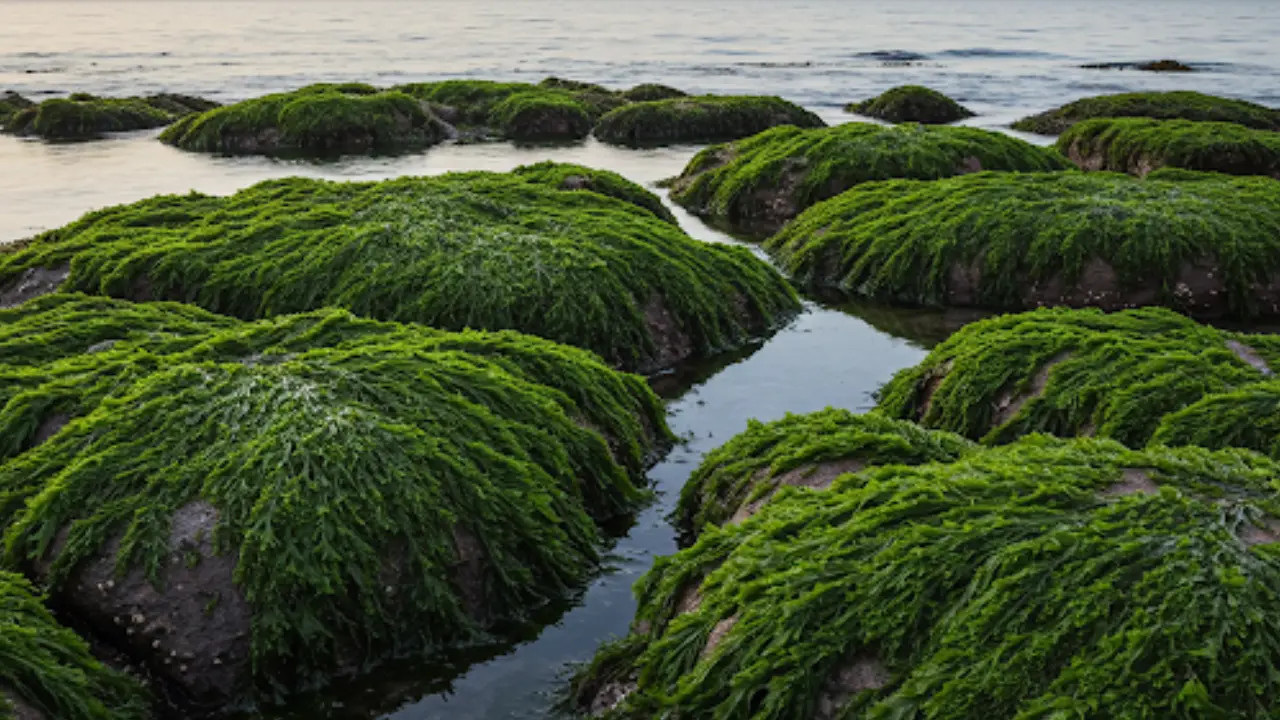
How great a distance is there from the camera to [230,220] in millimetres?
9406

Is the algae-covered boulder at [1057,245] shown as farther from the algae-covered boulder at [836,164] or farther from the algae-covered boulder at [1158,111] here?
the algae-covered boulder at [1158,111]

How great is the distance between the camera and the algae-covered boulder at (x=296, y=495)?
4.30 metres

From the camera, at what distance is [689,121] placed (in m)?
22.3

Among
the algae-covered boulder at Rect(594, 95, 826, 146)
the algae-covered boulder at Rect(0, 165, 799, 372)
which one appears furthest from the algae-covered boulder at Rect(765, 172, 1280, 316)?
the algae-covered boulder at Rect(594, 95, 826, 146)

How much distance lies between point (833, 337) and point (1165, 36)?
243 feet

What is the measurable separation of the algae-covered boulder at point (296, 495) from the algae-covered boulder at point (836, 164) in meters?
A: 7.39

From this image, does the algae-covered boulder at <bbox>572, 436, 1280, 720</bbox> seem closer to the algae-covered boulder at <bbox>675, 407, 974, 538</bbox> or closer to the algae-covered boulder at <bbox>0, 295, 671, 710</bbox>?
the algae-covered boulder at <bbox>675, 407, 974, 538</bbox>

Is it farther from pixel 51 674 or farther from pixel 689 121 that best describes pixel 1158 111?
pixel 51 674

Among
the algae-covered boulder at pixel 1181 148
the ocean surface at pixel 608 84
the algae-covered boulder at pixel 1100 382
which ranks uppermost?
the algae-covered boulder at pixel 1100 382

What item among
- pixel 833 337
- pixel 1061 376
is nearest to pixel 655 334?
pixel 833 337

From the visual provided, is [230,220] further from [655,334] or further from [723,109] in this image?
[723,109]

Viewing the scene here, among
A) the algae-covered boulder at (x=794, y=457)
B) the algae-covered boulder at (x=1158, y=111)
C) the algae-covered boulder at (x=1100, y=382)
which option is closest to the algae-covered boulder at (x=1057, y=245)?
the algae-covered boulder at (x=1100, y=382)

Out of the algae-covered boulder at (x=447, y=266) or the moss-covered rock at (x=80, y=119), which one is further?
the moss-covered rock at (x=80, y=119)

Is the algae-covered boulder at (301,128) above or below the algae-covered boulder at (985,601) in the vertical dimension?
below
